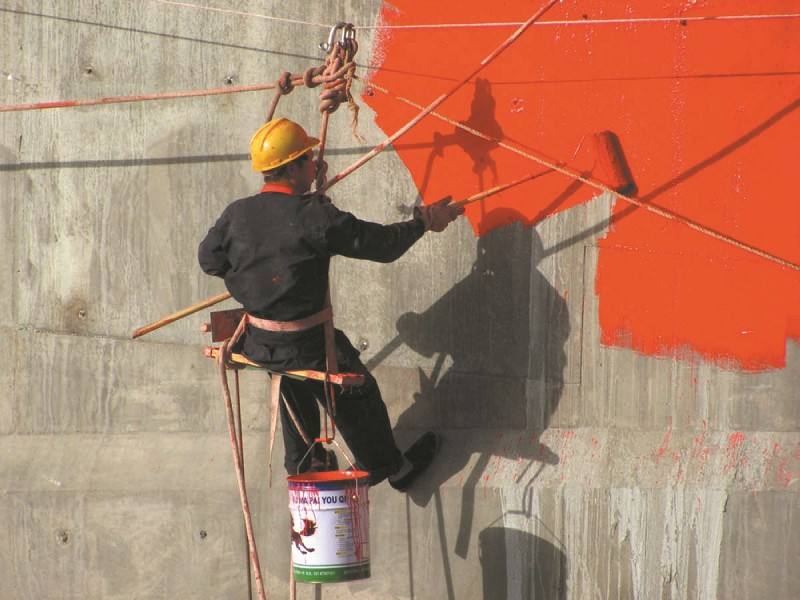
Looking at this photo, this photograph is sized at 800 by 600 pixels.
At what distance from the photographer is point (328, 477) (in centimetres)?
516

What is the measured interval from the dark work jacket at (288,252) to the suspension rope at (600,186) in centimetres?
65

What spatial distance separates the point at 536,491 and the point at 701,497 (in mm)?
697

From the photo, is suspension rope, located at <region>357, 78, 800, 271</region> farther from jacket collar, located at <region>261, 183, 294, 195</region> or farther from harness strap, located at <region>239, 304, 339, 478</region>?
harness strap, located at <region>239, 304, 339, 478</region>

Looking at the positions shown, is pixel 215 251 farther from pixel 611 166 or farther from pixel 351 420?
pixel 611 166

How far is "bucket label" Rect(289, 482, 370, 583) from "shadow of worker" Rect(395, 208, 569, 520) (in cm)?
63

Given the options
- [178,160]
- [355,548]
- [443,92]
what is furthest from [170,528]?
[443,92]

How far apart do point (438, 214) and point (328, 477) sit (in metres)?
1.17

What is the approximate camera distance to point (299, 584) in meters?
5.83

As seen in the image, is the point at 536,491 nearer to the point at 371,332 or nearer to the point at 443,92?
the point at 371,332

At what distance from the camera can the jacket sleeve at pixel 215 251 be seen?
17.2 feet

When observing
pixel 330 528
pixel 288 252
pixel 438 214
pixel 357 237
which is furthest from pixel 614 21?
pixel 330 528

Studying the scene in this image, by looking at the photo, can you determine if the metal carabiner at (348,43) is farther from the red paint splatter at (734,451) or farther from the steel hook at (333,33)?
the red paint splatter at (734,451)

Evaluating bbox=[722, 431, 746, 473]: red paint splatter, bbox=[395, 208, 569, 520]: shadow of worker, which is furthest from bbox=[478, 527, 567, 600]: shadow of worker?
bbox=[722, 431, 746, 473]: red paint splatter

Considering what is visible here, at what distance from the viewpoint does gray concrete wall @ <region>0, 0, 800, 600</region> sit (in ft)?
16.8
